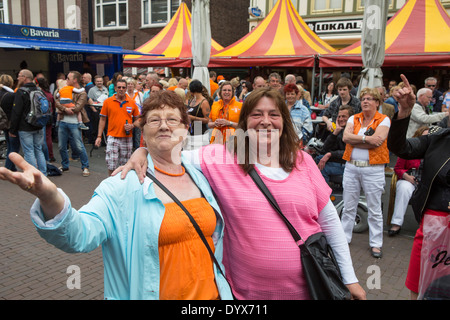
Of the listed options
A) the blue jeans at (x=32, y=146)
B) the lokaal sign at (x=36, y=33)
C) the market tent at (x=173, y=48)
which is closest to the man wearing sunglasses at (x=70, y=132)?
the blue jeans at (x=32, y=146)

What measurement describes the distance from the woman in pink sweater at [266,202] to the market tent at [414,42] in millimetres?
9305

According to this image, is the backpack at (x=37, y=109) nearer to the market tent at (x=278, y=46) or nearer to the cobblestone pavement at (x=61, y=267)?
the cobblestone pavement at (x=61, y=267)

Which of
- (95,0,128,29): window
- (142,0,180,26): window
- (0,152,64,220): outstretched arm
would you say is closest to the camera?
(0,152,64,220): outstretched arm

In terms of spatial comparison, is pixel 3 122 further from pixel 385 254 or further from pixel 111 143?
pixel 385 254

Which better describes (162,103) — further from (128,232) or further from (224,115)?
(224,115)

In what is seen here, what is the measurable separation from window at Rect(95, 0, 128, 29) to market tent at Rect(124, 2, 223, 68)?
346 inches

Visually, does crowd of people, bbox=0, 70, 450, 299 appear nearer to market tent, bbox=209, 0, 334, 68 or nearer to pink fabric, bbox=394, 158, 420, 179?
pink fabric, bbox=394, 158, 420, 179

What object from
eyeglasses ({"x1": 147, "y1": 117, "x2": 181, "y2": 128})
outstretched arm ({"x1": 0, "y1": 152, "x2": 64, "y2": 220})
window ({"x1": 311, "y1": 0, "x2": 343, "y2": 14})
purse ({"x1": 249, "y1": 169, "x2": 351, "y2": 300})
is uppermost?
window ({"x1": 311, "y1": 0, "x2": 343, "y2": 14})

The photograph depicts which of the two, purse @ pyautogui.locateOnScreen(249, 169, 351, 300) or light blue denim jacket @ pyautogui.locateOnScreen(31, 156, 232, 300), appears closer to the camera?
light blue denim jacket @ pyautogui.locateOnScreen(31, 156, 232, 300)

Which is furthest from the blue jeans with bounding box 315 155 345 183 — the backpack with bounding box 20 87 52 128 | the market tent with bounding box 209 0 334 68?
the market tent with bounding box 209 0 334 68

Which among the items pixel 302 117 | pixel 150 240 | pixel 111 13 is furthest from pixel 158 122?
pixel 111 13

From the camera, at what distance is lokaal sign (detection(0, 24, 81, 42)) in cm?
1327

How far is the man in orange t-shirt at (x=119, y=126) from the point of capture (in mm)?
6844

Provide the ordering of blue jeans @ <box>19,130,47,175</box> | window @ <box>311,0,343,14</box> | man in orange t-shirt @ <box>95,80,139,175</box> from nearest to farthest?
1. man in orange t-shirt @ <box>95,80,139,175</box>
2. blue jeans @ <box>19,130,47,175</box>
3. window @ <box>311,0,343,14</box>
